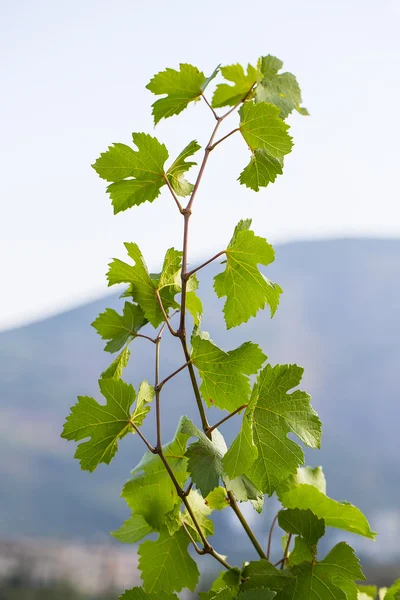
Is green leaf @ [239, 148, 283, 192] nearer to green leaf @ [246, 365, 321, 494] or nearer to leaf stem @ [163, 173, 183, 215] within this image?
leaf stem @ [163, 173, 183, 215]

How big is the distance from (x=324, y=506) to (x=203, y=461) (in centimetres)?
15

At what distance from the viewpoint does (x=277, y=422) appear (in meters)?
0.48

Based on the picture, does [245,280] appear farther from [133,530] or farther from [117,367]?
[133,530]

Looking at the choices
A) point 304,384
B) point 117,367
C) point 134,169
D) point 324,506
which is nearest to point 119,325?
point 117,367

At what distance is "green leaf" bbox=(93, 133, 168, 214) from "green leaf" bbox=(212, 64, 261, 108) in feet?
0.24

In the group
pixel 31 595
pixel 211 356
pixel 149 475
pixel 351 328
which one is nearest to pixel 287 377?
pixel 211 356

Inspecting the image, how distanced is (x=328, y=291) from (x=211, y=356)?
4.93m

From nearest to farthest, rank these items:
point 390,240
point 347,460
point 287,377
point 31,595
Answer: point 287,377 < point 31,595 < point 347,460 < point 390,240

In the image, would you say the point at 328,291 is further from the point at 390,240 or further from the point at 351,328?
the point at 390,240

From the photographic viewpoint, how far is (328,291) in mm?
5320

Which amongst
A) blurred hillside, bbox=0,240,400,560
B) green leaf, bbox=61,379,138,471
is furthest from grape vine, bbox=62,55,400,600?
blurred hillside, bbox=0,240,400,560

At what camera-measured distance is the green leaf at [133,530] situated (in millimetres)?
608

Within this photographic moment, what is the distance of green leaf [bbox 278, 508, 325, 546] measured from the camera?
1.65 feet

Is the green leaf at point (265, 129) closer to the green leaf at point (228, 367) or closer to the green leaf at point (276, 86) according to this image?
the green leaf at point (276, 86)
